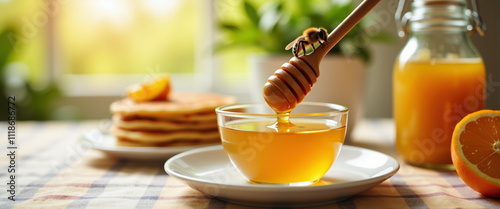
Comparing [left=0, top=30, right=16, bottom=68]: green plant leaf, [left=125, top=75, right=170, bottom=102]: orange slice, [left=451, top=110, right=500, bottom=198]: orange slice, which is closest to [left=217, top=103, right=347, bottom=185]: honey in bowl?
[left=451, top=110, right=500, bottom=198]: orange slice

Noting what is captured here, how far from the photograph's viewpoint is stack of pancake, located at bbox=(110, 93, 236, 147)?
1.26 metres

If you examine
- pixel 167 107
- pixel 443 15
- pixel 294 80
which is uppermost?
pixel 443 15

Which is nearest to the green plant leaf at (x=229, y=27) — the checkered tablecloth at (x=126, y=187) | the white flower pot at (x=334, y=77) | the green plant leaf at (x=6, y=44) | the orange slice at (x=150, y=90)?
the white flower pot at (x=334, y=77)

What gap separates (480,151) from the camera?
2.93ft

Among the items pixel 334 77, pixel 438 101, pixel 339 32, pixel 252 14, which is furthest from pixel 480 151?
pixel 252 14

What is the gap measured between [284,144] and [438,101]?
44 centimetres

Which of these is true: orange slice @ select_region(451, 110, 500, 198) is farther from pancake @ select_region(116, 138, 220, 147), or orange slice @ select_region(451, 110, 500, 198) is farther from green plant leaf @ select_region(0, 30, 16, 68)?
green plant leaf @ select_region(0, 30, 16, 68)

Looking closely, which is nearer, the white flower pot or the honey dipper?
the honey dipper

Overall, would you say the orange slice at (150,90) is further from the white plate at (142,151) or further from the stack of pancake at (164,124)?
the white plate at (142,151)

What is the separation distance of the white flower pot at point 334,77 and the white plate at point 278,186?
35 centimetres

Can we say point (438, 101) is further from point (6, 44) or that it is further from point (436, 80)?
point (6, 44)

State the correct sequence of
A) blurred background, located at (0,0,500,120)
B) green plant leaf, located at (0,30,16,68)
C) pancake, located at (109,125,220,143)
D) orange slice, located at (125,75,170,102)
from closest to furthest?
pancake, located at (109,125,220,143) < orange slice, located at (125,75,170,102) < blurred background, located at (0,0,500,120) < green plant leaf, located at (0,30,16,68)

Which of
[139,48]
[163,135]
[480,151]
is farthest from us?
[139,48]

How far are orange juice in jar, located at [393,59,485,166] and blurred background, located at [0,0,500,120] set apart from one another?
379 mm
